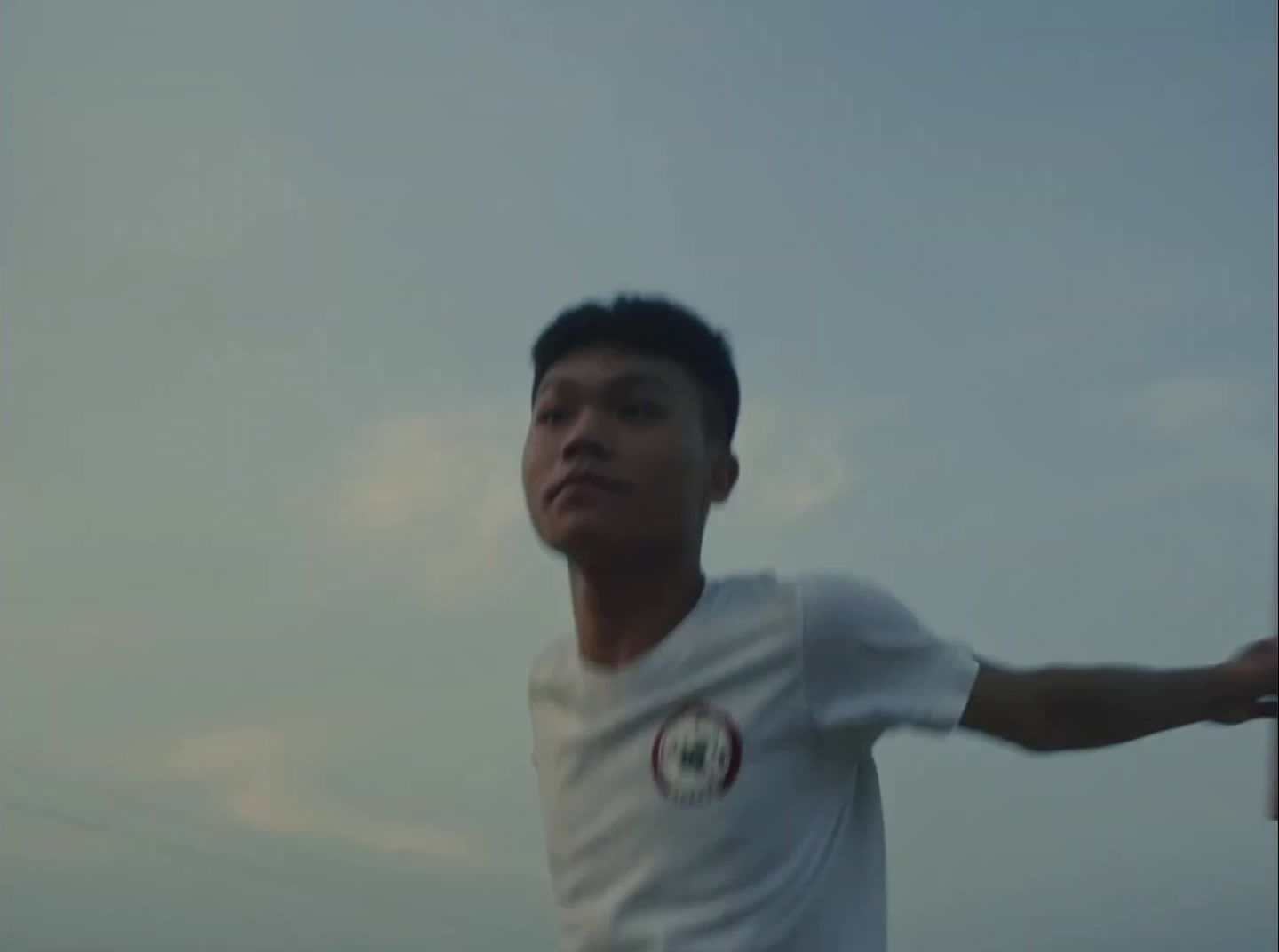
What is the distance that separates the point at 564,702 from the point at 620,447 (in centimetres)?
54

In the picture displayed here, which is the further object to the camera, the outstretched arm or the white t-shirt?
the white t-shirt

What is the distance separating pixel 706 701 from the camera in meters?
3.34

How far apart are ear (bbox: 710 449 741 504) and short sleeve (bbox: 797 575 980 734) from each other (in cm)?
47

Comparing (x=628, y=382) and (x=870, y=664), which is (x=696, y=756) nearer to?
(x=870, y=664)

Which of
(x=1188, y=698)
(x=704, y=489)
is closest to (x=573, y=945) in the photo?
(x=704, y=489)

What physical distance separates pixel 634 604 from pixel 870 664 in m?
0.50

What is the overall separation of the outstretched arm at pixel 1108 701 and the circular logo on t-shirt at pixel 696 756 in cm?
42

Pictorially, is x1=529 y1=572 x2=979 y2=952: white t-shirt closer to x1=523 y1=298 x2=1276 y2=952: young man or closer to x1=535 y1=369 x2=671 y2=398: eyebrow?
x1=523 y1=298 x2=1276 y2=952: young man

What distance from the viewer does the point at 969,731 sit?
3277 millimetres

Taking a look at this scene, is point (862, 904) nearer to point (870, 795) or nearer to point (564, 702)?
point (870, 795)

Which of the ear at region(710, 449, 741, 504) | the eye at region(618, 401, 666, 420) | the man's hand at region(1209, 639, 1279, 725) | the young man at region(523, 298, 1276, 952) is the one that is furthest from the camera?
the ear at region(710, 449, 741, 504)

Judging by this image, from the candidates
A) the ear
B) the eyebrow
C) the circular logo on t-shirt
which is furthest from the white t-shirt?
the eyebrow

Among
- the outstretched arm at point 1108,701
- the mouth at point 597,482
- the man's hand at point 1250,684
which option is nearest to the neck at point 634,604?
the mouth at point 597,482

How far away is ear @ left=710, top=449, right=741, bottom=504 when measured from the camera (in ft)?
12.3
